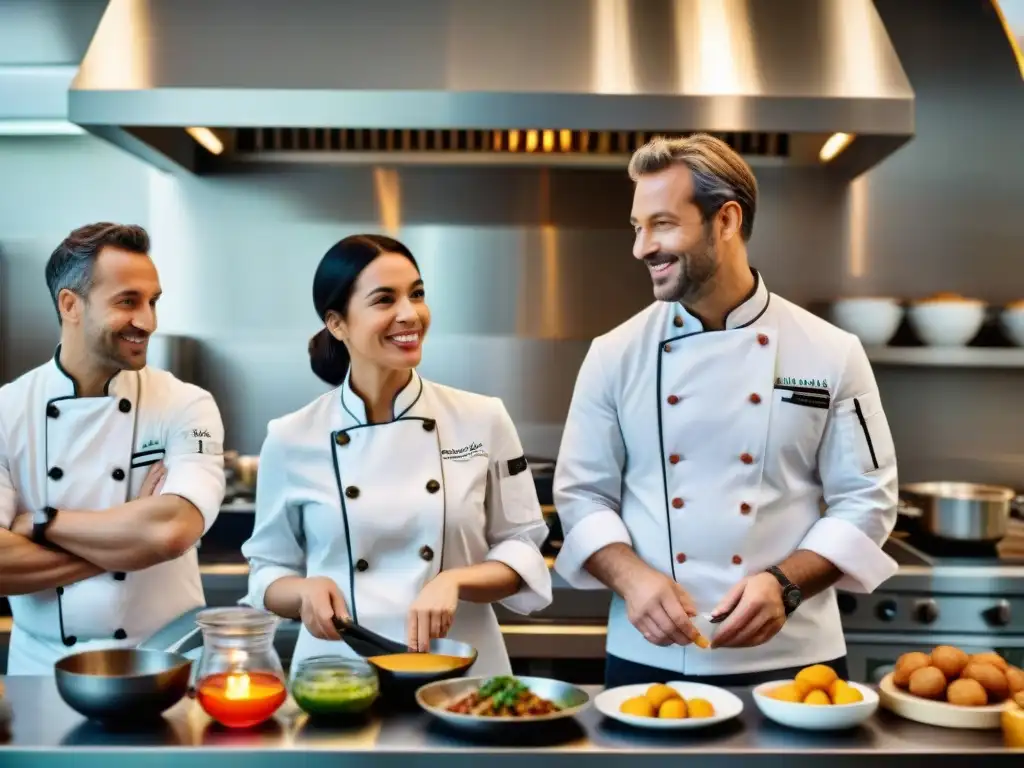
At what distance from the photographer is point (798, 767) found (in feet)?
5.17

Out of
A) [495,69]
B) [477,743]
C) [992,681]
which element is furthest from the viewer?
[495,69]

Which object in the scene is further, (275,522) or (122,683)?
(275,522)

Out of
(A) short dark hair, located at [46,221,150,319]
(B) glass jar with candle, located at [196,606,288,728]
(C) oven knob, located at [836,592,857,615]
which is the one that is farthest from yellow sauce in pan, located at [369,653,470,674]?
(C) oven knob, located at [836,592,857,615]

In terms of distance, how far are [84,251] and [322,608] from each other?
956 millimetres

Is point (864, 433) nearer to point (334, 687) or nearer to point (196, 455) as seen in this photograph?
point (334, 687)

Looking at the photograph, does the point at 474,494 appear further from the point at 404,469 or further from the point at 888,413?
the point at 888,413

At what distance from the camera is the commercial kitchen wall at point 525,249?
3984 millimetres

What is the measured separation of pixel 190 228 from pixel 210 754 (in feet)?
8.95

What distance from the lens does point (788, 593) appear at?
197 centimetres

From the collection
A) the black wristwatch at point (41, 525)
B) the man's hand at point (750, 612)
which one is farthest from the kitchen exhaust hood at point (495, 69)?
the man's hand at point (750, 612)

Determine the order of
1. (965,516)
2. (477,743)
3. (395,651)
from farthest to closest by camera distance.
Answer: (965,516), (395,651), (477,743)

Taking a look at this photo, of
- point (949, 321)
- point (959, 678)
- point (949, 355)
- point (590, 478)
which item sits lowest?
point (959, 678)

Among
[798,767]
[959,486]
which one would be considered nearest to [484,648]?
[798,767]

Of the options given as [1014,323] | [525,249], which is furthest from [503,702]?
[1014,323]
